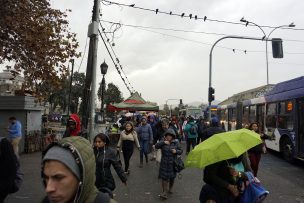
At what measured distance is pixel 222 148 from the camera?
411 cm

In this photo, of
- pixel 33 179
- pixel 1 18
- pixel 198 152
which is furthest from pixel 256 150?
pixel 1 18

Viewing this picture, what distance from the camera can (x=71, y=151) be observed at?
6.86ft

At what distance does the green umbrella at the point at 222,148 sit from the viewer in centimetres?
407

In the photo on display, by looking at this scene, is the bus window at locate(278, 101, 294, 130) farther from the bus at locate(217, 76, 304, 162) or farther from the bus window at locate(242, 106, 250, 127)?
the bus window at locate(242, 106, 250, 127)

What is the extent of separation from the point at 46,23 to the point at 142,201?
770 centimetres

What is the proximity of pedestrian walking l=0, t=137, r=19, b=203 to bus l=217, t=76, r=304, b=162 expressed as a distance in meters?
9.02

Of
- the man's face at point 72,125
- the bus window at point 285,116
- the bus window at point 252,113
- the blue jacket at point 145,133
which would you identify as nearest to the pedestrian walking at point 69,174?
the man's face at point 72,125

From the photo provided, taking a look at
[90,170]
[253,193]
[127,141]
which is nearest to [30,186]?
[127,141]

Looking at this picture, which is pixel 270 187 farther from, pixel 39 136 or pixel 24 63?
pixel 39 136

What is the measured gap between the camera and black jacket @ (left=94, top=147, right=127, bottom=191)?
599 centimetres

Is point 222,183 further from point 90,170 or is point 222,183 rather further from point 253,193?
point 90,170

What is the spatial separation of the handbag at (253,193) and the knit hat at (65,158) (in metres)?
2.49

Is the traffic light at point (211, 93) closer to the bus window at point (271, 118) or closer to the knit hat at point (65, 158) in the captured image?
the bus window at point (271, 118)

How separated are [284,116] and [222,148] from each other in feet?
41.6
